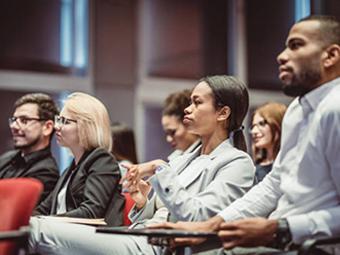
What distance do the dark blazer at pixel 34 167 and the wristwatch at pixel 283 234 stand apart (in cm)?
177

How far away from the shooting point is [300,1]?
23.7 ft

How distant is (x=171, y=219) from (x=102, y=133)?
0.86 m

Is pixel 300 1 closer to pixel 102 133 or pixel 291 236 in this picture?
pixel 102 133

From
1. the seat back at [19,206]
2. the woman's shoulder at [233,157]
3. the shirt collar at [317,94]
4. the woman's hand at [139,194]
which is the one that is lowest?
the woman's hand at [139,194]

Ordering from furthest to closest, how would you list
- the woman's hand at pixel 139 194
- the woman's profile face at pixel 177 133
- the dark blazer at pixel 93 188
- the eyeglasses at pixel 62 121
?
the woman's profile face at pixel 177 133
the eyeglasses at pixel 62 121
the dark blazer at pixel 93 188
the woman's hand at pixel 139 194

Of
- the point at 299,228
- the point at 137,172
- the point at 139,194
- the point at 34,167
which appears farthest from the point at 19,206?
the point at 34,167

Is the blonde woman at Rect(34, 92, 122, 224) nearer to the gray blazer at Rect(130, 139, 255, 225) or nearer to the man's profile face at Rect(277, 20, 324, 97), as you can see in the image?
the gray blazer at Rect(130, 139, 255, 225)

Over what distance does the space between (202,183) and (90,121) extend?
0.91 meters

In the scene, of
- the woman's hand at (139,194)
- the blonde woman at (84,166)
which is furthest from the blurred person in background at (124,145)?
the woman's hand at (139,194)

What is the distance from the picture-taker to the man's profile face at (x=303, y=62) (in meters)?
2.43

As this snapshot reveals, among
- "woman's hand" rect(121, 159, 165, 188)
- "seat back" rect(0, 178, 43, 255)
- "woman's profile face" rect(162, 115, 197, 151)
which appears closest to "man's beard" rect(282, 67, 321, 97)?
"woman's hand" rect(121, 159, 165, 188)

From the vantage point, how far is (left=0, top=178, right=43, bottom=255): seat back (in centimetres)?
238

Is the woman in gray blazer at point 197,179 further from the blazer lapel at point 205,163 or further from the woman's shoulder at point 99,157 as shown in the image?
the woman's shoulder at point 99,157

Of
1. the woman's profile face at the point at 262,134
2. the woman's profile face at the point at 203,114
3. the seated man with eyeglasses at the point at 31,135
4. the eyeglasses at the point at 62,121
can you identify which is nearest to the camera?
the woman's profile face at the point at 203,114
